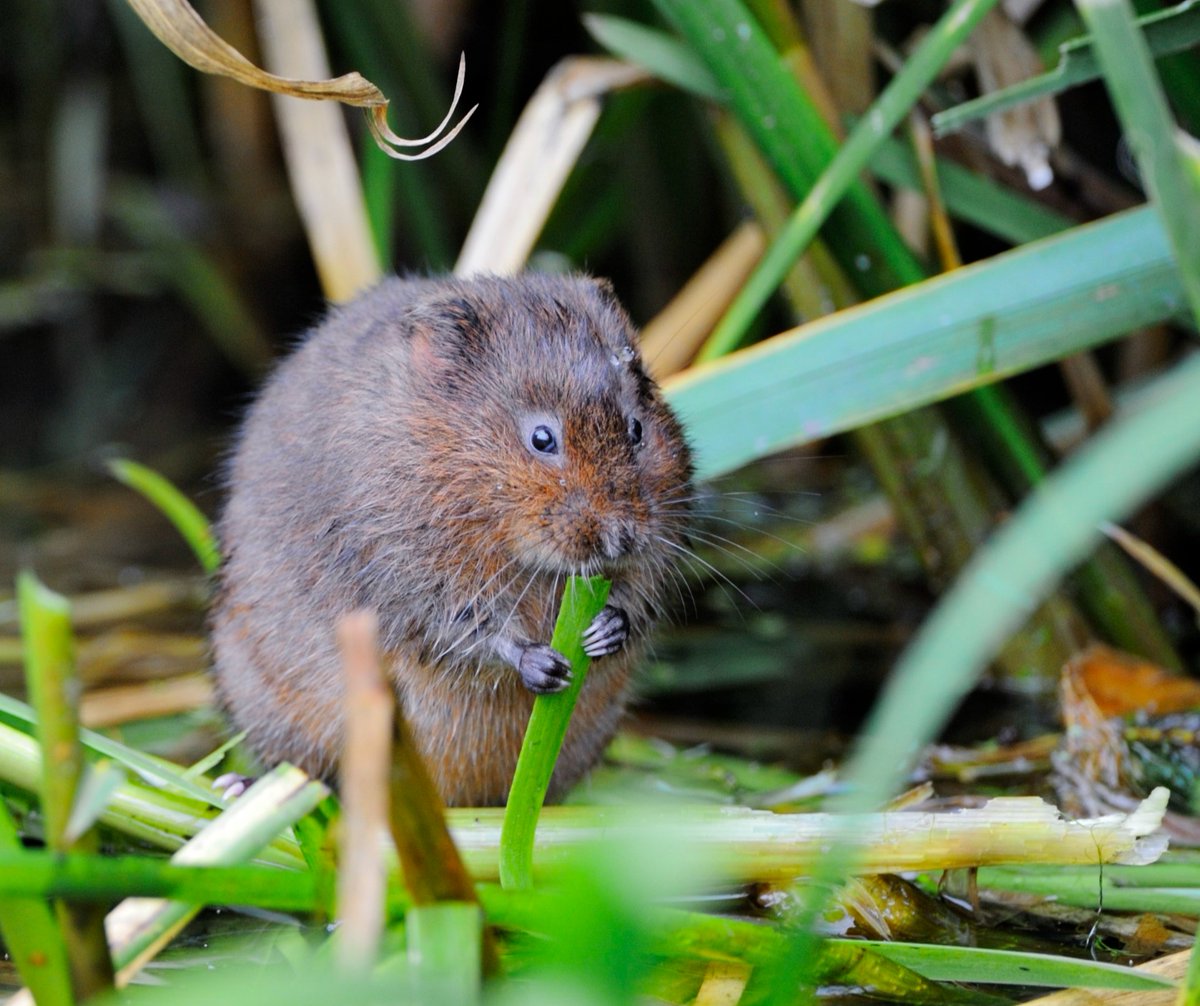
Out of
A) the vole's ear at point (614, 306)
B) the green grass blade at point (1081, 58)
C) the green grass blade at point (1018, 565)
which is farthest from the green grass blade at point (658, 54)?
the green grass blade at point (1018, 565)

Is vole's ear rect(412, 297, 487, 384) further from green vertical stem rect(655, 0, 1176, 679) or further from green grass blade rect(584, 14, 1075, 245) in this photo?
green grass blade rect(584, 14, 1075, 245)

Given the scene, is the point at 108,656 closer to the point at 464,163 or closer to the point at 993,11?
the point at 464,163

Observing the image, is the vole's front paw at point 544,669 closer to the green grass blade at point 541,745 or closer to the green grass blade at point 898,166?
the green grass blade at point 541,745

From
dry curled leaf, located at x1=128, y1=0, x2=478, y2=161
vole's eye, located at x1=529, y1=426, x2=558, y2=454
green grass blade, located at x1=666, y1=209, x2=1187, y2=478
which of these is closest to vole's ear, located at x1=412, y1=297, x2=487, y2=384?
vole's eye, located at x1=529, y1=426, x2=558, y2=454

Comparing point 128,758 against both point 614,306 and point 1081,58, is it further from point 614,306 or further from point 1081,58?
point 1081,58

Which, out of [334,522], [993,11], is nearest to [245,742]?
[334,522]

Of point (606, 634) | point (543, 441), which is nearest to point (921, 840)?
point (606, 634)
